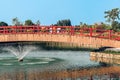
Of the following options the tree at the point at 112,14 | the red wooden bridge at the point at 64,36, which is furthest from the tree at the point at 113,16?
the red wooden bridge at the point at 64,36

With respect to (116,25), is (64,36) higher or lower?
lower

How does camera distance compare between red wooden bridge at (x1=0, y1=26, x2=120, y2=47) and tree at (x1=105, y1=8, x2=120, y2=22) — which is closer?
red wooden bridge at (x1=0, y1=26, x2=120, y2=47)

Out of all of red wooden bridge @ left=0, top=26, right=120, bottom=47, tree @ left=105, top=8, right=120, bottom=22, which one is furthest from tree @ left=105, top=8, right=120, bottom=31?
red wooden bridge @ left=0, top=26, right=120, bottom=47

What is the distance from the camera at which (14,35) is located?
46969 mm

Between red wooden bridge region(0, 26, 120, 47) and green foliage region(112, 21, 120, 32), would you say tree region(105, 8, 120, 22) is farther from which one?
red wooden bridge region(0, 26, 120, 47)

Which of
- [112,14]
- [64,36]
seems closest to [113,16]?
[112,14]

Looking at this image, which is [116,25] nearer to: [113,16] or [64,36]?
[113,16]

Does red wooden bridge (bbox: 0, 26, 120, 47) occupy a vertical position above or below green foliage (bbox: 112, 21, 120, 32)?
below

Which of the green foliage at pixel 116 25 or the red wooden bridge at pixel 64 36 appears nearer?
the red wooden bridge at pixel 64 36

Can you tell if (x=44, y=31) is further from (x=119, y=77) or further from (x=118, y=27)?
(x=118, y=27)

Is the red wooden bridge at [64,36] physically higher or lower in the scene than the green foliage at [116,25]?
lower

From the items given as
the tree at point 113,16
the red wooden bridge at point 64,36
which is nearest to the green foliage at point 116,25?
the tree at point 113,16

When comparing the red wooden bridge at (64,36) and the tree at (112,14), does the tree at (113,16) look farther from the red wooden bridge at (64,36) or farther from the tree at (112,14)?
the red wooden bridge at (64,36)

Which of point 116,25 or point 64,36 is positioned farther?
point 116,25
